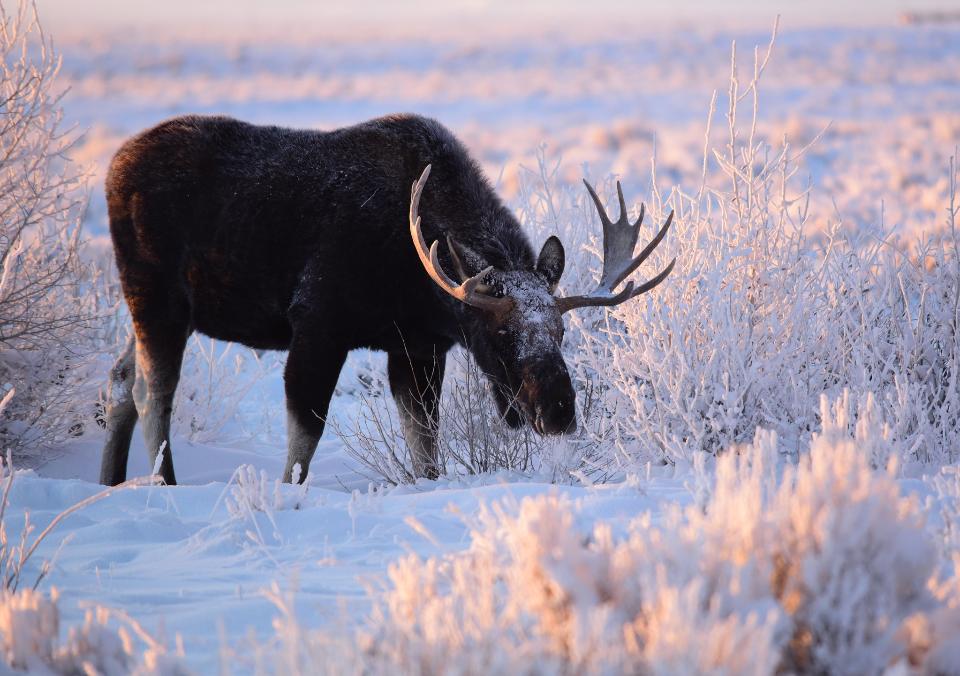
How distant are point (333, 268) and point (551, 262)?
1.20 meters

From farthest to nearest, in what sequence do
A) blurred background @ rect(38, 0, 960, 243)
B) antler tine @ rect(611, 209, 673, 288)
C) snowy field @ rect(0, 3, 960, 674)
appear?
blurred background @ rect(38, 0, 960, 243) → antler tine @ rect(611, 209, 673, 288) → snowy field @ rect(0, 3, 960, 674)

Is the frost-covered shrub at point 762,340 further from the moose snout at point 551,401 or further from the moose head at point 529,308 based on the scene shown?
the moose snout at point 551,401

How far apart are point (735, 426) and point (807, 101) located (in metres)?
37.9

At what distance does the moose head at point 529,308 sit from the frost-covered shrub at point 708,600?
2471mm

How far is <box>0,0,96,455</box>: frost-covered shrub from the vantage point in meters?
Result: 6.54

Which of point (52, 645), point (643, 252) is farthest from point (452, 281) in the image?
point (52, 645)

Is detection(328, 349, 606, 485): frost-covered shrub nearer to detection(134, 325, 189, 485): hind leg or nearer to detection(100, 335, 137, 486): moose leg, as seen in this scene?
detection(134, 325, 189, 485): hind leg

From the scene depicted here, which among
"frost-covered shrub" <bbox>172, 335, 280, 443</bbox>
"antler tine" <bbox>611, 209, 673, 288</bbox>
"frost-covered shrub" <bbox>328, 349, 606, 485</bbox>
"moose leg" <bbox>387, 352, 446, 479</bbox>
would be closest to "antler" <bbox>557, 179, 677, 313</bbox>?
"antler tine" <bbox>611, 209, 673, 288</bbox>

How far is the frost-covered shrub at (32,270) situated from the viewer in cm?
654

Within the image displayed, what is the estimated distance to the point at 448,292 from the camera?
551cm

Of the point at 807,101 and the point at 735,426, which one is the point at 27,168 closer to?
the point at 735,426

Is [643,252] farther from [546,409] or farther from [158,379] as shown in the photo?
[158,379]

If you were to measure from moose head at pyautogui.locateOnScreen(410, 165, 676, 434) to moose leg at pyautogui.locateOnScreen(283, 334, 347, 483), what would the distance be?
79cm

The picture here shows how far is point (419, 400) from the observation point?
6398 mm
